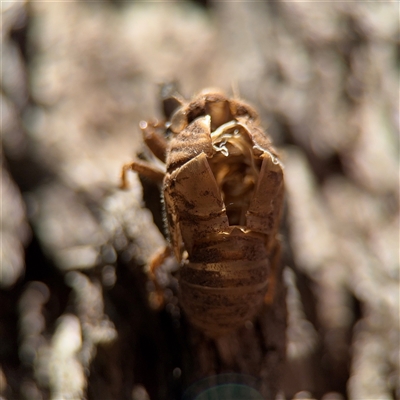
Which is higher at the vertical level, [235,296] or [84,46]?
[84,46]

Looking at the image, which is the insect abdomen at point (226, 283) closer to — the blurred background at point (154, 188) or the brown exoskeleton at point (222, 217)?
the brown exoskeleton at point (222, 217)

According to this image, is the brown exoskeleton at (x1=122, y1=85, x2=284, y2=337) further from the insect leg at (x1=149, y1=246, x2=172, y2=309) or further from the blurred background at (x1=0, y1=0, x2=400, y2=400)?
the blurred background at (x1=0, y1=0, x2=400, y2=400)

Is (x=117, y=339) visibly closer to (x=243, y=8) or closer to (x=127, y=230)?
(x=127, y=230)

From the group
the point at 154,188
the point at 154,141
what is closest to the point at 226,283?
the point at 154,188

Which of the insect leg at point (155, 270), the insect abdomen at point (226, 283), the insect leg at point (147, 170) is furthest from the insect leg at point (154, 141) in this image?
A: the insect abdomen at point (226, 283)

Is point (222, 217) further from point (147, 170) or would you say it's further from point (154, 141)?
point (154, 141)

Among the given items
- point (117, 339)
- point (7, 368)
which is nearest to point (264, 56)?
point (117, 339)

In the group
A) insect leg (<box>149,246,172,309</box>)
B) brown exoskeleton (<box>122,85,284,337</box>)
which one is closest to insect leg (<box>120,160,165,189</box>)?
brown exoskeleton (<box>122,85,284,337</box>)
